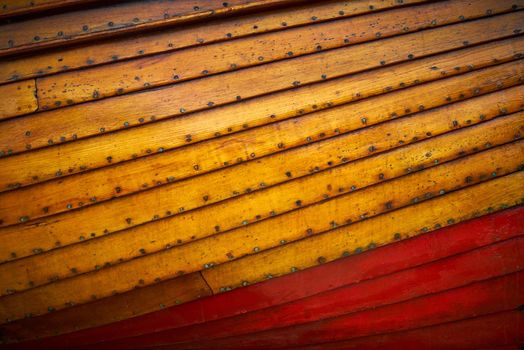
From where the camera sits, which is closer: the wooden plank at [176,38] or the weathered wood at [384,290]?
the wooden plank at [176,38]

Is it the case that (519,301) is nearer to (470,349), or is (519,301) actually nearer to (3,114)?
(470,349)

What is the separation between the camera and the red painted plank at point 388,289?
2.27m

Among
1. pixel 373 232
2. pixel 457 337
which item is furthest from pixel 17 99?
pixel 457 337

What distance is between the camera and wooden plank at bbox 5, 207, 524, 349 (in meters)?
2.21

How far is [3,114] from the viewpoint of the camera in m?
1.83

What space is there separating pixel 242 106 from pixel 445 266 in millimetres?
1521

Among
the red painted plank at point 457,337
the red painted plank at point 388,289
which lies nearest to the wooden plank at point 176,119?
the red painted plank at point 388,289

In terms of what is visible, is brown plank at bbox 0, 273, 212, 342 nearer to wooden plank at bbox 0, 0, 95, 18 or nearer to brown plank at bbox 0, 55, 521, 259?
brown plank at bbox 0, 55, 521, 259

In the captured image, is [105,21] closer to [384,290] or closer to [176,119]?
[176,119]

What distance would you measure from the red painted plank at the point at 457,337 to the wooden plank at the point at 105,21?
81.3 inches

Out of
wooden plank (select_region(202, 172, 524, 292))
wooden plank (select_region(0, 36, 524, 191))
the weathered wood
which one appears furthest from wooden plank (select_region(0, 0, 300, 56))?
the weathered wood

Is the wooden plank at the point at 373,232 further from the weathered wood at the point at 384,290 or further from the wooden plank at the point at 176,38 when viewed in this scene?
the wooden plank at the point at 176,38

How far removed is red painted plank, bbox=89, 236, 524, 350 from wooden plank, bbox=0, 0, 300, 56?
1.68m

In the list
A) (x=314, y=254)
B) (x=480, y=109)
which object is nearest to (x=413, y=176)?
(x=480, y=109)
